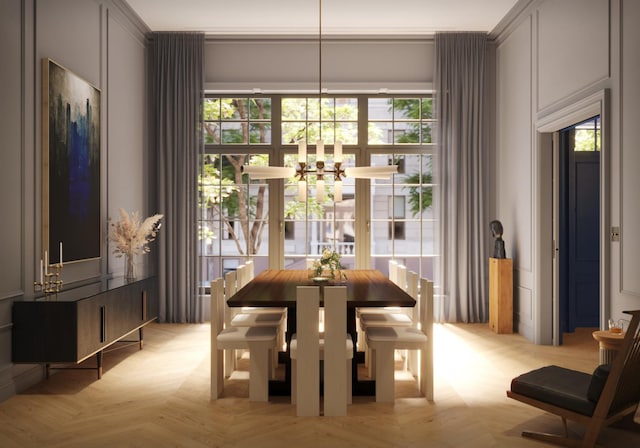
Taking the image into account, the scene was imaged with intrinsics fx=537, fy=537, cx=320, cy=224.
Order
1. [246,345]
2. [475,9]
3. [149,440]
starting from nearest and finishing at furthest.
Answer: [149,440], [246,345], [475,9]

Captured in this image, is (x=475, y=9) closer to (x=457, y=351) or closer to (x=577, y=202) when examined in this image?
(x=577, y=202)

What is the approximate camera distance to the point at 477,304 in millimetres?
6859

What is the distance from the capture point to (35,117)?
167 inches

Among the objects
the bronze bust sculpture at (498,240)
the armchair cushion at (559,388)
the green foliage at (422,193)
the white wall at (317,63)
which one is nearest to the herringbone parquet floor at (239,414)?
the armchair cushion at (559,388)

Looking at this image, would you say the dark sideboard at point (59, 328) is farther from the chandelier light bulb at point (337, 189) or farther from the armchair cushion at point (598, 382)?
the armchair cushion at point (598, 382)

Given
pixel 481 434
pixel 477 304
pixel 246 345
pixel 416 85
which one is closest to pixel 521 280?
pixel 477 304

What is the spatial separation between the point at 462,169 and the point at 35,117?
484 cm

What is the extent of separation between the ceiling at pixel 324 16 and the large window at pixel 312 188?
86cm

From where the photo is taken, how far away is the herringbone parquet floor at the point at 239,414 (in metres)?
3.20

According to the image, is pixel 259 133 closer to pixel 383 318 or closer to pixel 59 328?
pixel 383 318

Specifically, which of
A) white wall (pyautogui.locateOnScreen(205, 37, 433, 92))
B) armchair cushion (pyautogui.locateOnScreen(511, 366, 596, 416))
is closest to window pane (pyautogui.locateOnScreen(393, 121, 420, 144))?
white wall (pyautogui.locateOnScreen(205, 37, 433, 92))

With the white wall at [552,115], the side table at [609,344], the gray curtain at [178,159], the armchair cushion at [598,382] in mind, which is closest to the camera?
the armchair cushion at [598,382]

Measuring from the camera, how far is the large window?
711cm

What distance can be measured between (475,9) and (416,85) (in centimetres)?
118
